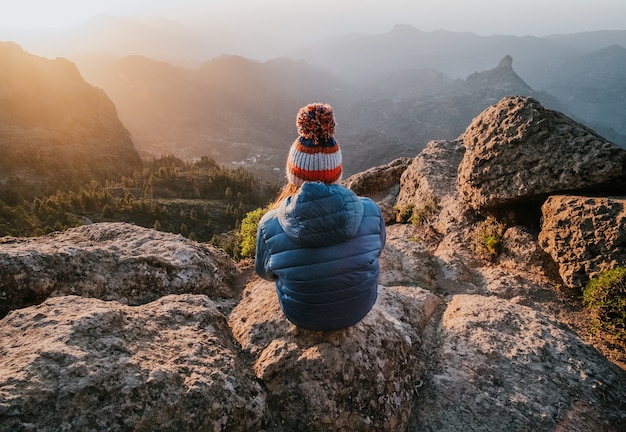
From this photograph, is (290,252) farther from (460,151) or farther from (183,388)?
(460,151)

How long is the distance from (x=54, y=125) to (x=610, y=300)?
13723cm

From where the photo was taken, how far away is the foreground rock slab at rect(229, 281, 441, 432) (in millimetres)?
4801

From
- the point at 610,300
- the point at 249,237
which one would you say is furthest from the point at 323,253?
the point at 249,237

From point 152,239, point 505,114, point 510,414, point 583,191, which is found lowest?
point 510,414

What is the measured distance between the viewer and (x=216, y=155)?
191875 millimetres

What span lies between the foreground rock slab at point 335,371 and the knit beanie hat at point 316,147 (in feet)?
7.72

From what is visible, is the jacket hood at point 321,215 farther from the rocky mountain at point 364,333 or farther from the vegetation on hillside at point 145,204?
the vegetation on hillside at point 145,204

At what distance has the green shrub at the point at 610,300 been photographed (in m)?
6.62

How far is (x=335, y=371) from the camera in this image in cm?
500

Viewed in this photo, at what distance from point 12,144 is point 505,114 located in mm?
99656

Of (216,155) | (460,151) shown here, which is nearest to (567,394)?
(460,151)

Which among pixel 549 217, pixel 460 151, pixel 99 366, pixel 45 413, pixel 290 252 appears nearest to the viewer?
pixel 45 413

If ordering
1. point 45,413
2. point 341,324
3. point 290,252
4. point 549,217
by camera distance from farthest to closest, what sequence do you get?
point 549,217 < point 341,324 < point 290,252 < point 45,413

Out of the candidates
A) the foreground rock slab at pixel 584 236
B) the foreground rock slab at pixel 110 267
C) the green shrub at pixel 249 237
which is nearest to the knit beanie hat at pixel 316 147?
the foreground rock slab at pixel 110 267
